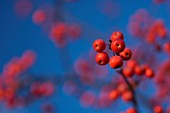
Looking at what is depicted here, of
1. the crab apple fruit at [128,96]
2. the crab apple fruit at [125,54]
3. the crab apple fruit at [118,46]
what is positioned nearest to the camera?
the crab apple fruit at [118,46]

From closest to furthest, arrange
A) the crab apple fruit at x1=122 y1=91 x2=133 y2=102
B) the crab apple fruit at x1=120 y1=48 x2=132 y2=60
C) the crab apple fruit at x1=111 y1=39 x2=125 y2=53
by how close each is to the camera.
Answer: the crab apple fruit at x1=111 y1=39 x2=125 y2=53 < the crab apple fruit at x1=120 y1=48 x2=132 y2=60 < the crab apple fruit at x1=122 y1=91 x2=133 y2=102

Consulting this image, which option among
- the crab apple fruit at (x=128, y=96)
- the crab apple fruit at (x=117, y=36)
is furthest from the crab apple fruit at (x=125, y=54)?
the crab apple fruit at (x=128, y=96)

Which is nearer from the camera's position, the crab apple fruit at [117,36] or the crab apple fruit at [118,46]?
the crab apple fruit at [118,46]

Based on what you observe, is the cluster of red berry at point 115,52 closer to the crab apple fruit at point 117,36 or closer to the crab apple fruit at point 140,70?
the crab apple fruit at point 117,36

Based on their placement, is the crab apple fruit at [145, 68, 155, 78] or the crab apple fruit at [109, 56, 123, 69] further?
the crab apple fruit at [145, 68, 155, 78]

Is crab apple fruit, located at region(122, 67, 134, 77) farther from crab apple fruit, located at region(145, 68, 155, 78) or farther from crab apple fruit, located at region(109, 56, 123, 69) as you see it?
crab apple fruit, located at region(109, 56, 123, 69)

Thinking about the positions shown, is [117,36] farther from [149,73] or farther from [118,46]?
[149,73]

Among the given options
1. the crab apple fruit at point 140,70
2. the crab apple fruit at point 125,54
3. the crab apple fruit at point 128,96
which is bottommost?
the crab apple fruit at point 125,54

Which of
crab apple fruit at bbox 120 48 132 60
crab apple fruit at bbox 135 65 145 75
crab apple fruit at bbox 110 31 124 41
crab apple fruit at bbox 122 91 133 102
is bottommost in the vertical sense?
crab apple fruit at bbox 120 48 132 60

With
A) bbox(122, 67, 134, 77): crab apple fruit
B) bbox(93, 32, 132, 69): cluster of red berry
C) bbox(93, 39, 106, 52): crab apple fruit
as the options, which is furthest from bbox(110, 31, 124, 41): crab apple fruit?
bbox(122, 67, 134, 77): crab apple fruit
